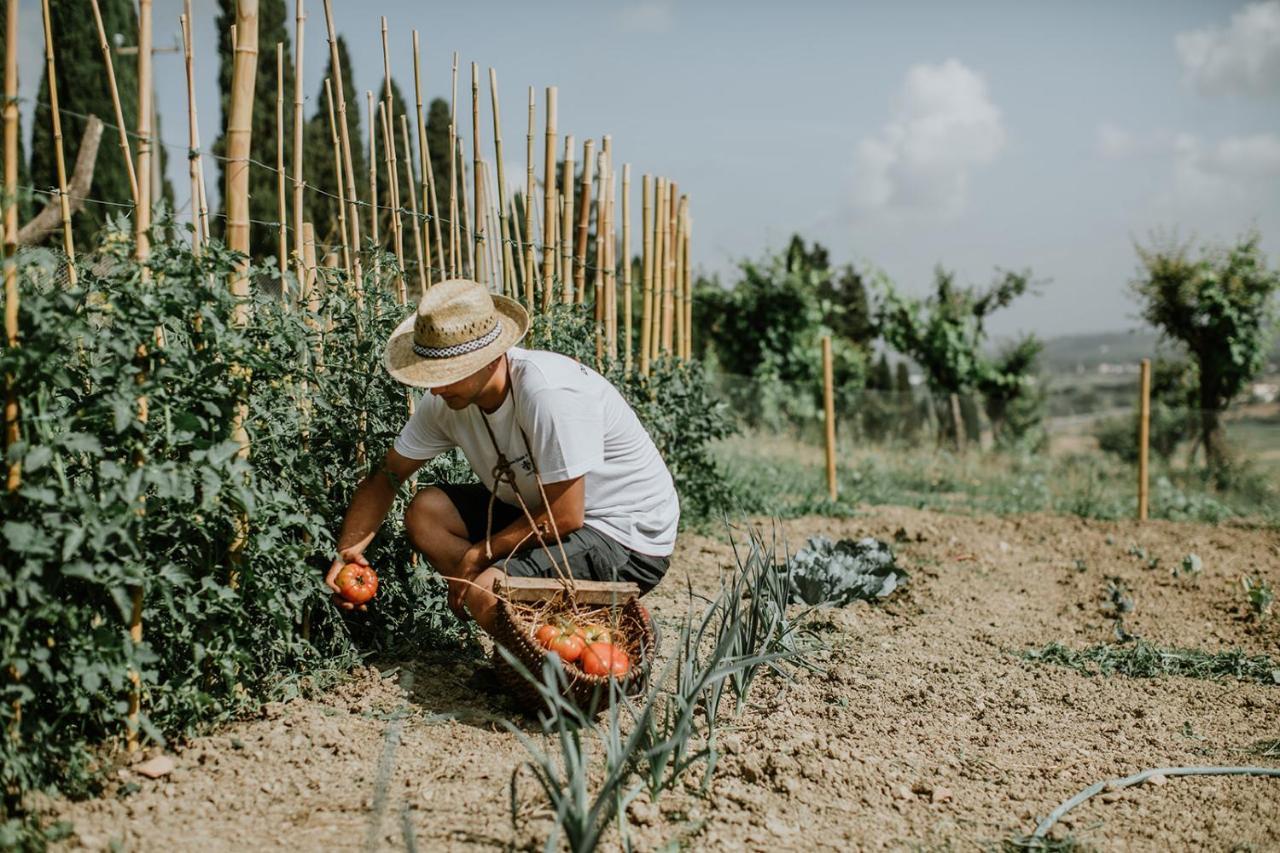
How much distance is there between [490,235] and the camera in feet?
15.4

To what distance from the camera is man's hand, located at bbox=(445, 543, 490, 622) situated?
2909mm

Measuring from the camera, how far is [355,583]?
110 inches

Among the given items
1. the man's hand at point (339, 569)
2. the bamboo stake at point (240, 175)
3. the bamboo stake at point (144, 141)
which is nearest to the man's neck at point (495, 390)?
the man's hand at point (339, 569)

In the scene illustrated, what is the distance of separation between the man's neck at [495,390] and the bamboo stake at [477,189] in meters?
1.44

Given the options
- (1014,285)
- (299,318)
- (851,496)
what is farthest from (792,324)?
(299,318)

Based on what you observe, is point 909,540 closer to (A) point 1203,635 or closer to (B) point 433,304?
(A) point 1203,635

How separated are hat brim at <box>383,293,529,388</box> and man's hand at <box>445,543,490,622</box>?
1.82 feet

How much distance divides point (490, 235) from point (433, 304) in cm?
209

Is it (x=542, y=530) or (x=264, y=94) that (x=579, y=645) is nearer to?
(x=542, y=530)

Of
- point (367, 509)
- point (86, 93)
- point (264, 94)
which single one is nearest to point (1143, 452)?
point (367, 509)

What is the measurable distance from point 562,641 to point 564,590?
0.17 meters

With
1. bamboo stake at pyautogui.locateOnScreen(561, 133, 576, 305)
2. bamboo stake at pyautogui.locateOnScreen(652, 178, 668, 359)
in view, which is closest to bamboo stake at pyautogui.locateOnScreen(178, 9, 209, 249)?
bamboo stake at pyautogui.locateOnScreen(561, 133, 576, 305)

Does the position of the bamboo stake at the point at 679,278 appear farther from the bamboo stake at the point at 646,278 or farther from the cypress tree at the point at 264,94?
the cypress tree at the point at 264,94

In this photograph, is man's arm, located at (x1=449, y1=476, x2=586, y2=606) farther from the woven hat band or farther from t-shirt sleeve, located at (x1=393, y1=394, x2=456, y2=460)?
the woven hat band
